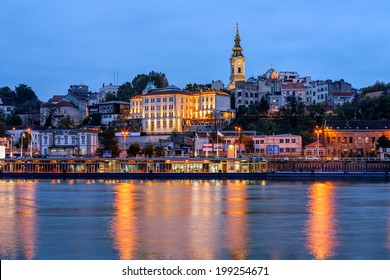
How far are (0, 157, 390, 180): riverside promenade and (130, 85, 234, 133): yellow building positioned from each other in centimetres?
4438

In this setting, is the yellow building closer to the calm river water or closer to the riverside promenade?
the riverside promenade

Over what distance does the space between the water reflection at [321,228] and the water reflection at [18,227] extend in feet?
32.5

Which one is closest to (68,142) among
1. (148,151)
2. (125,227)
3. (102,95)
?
(148,151)

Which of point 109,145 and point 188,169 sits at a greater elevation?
point 109,145

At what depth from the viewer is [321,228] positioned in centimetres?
→ 3106

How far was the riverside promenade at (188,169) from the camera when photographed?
85.1m

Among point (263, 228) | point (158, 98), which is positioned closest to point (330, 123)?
point (158, 98)

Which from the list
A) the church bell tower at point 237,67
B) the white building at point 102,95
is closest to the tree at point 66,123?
the white building at point 102,95

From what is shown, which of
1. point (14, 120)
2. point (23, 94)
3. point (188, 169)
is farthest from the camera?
point (23, 94)

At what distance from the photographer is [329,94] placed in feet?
505

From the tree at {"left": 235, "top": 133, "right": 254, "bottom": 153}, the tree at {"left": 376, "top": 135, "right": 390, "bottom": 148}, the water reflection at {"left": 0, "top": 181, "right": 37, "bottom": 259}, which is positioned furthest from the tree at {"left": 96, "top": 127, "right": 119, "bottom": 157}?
the water reflection at {"left": 0, "top": 181, "right": 37, "bottom": 259}

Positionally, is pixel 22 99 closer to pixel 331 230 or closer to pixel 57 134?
pixel 57 134

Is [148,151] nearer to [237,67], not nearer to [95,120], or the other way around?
[95,120]

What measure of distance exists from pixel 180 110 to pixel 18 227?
108 metres
